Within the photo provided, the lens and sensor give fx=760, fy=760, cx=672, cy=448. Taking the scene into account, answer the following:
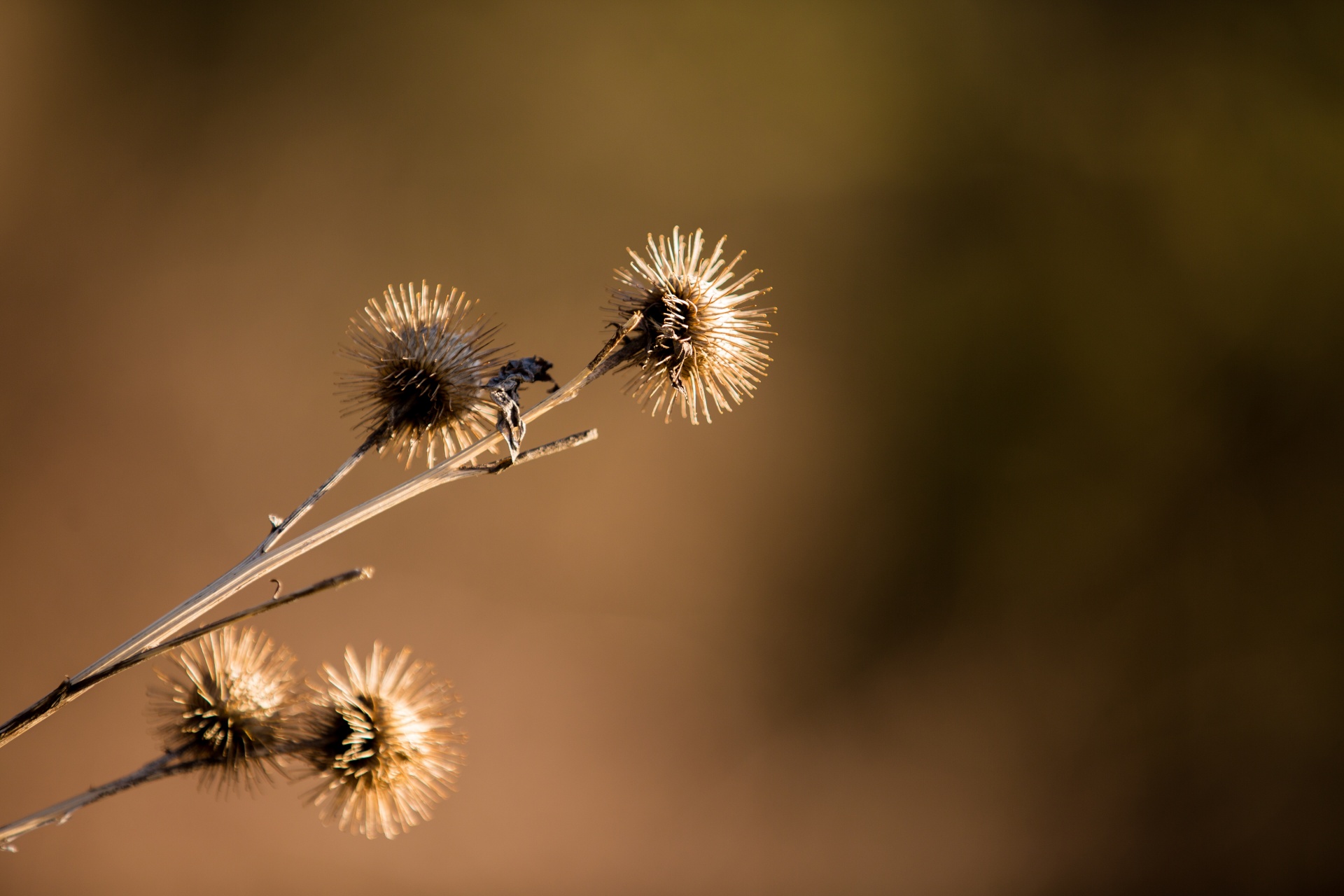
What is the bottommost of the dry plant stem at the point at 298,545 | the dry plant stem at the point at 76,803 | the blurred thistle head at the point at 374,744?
the dry plant stem at the point at 76,803

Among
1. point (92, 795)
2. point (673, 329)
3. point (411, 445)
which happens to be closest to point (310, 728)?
point (92, 795)

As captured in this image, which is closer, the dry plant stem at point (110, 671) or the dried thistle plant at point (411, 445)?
the dry plant stem at point (110, 671)

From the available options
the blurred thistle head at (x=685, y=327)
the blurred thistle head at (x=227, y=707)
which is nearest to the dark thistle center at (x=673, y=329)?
the blurred thistle head at (x=685, y=327)

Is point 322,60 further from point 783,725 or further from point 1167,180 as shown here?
point 1167,180

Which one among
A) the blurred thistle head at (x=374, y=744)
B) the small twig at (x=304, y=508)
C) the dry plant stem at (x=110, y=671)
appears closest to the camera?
the dry plant stem at (x=110, y=671)

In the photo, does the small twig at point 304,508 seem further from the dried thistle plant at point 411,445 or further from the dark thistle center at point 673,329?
the dark thistle center at point 673,329

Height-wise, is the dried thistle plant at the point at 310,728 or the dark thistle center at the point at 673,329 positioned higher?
the dark thistle center at the point at 673,329

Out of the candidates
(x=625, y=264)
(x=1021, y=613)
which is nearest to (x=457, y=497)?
(x=625, y=264)
